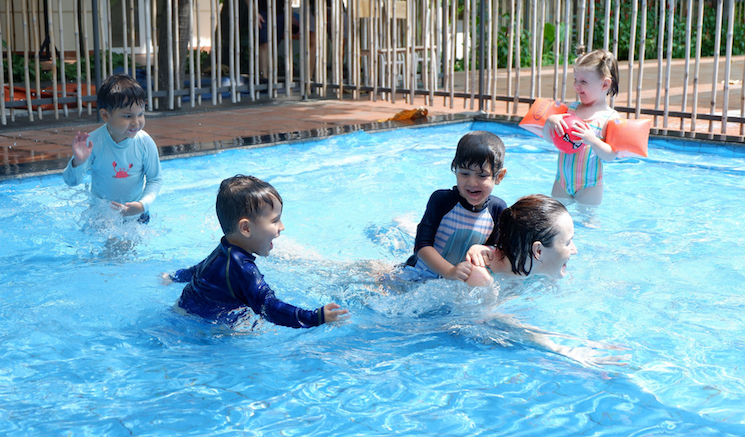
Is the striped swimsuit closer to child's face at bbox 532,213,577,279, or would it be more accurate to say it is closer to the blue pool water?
the blue pool water

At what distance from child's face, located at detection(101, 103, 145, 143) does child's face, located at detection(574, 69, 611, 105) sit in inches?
116

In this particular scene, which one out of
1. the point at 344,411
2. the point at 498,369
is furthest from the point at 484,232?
the point at 344,411

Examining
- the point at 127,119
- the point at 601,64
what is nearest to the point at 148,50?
the point at 127,119

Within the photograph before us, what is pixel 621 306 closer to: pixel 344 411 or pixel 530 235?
pixel 530 235

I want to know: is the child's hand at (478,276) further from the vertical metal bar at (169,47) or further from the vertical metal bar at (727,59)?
the vertical metal bar at (169,47)

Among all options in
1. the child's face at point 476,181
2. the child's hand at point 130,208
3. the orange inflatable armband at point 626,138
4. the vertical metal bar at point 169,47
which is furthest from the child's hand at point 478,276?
the vertical metal bar at point 169,47

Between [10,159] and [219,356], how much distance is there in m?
4.44

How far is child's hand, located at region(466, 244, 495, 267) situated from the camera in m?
3.36

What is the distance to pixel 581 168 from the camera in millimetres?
5625

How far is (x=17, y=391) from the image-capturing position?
9.71 feet

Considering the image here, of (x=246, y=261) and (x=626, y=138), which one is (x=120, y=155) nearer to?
(x=246, y=261)

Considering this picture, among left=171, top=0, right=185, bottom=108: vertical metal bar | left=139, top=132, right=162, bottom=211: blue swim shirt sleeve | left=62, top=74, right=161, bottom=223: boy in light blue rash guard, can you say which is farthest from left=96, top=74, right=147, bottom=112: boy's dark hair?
left=171, top=0, right=185, bottom=108: vertical metal bar

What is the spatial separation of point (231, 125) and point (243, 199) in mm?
6202

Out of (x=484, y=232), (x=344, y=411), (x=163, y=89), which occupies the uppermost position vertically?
(x=163, y=89)
